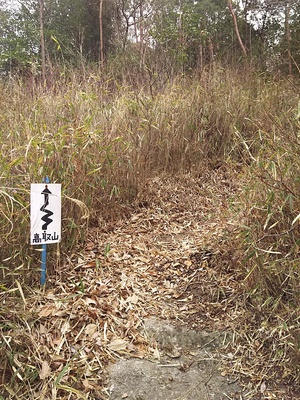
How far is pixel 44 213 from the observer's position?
161 cm

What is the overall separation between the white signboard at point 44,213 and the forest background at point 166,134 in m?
0.07

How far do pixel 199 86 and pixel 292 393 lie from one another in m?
3.07

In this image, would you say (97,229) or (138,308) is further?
(97,229)

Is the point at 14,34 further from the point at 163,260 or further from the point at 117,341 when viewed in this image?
the point at 117,341

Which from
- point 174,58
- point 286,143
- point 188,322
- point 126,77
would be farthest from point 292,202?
point 174,58

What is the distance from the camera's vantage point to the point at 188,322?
5.61 feet

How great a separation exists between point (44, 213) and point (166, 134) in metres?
1.84

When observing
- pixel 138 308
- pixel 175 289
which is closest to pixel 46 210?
pixel 138 308

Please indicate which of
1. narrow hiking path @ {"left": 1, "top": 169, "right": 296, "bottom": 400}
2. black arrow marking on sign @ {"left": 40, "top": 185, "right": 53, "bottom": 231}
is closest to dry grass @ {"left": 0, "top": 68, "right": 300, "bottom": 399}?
narrow hiking path @ {"left": 1, "top": 169, "right": 296, "bottom": 400}

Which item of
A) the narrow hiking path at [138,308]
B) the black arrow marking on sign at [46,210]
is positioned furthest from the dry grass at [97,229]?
the black arrow marking on sign at [46,210]

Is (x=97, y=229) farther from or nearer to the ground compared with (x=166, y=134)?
nearer to the ground

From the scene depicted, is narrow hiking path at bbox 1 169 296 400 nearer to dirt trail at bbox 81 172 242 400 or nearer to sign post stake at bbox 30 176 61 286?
dirt trail at bbox 81 172 242 400

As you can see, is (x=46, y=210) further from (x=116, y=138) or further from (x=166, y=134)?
(x=166, y=134)

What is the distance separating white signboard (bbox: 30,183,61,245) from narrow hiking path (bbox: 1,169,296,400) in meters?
0.27
